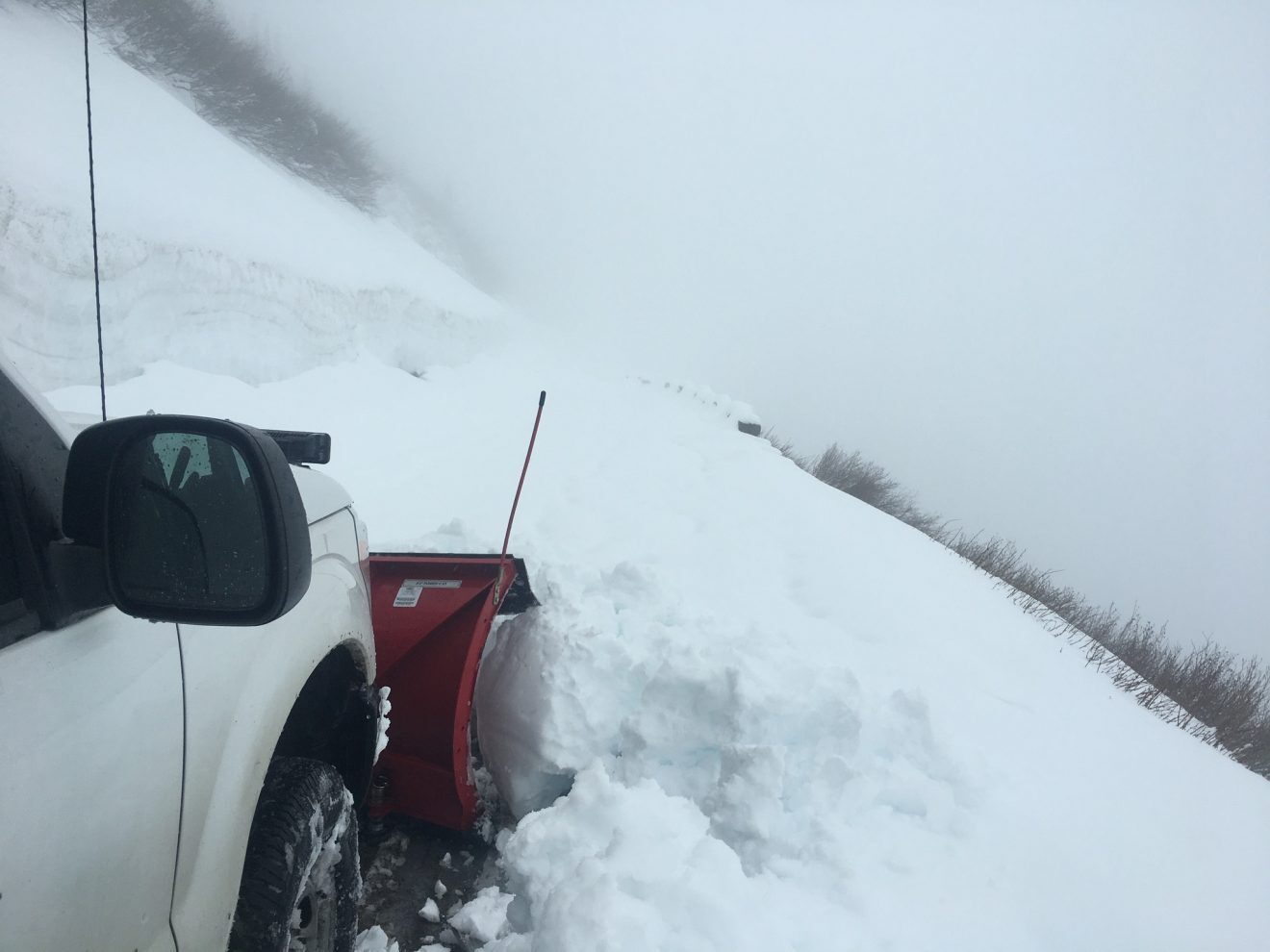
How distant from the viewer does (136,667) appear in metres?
1.15

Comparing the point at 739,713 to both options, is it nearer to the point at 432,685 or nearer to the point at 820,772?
the point at 820,772

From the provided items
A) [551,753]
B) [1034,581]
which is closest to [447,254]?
[1034,581]

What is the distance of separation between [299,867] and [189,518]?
3.39 ft

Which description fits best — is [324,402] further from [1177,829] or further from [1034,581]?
[1034,581]

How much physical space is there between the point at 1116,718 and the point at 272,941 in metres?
5.28

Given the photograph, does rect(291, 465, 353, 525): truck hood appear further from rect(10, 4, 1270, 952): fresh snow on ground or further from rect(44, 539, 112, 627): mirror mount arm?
rect(10, 4, 1270, 952): fresh snow on ground

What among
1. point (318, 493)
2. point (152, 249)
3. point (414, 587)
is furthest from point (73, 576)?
point (152, 249)

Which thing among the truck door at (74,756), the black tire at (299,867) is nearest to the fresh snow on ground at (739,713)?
the black tire at (299,867)

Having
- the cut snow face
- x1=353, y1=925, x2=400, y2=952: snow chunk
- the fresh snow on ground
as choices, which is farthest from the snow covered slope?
x1=353, y1=925, x2=400, y2=952: snow chunk

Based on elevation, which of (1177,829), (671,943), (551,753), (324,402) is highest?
(1177,829)

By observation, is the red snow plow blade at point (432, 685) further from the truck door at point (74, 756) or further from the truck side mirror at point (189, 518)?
the truck side mirror at point (189, 518)

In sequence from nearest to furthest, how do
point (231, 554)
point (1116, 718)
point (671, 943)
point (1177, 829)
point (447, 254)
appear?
point (231, 554)
point (671, 943)
point (1177, 829)
point (1116, 718)
point (447, 254)

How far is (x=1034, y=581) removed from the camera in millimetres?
11469

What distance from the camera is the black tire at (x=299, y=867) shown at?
61.5 inches
